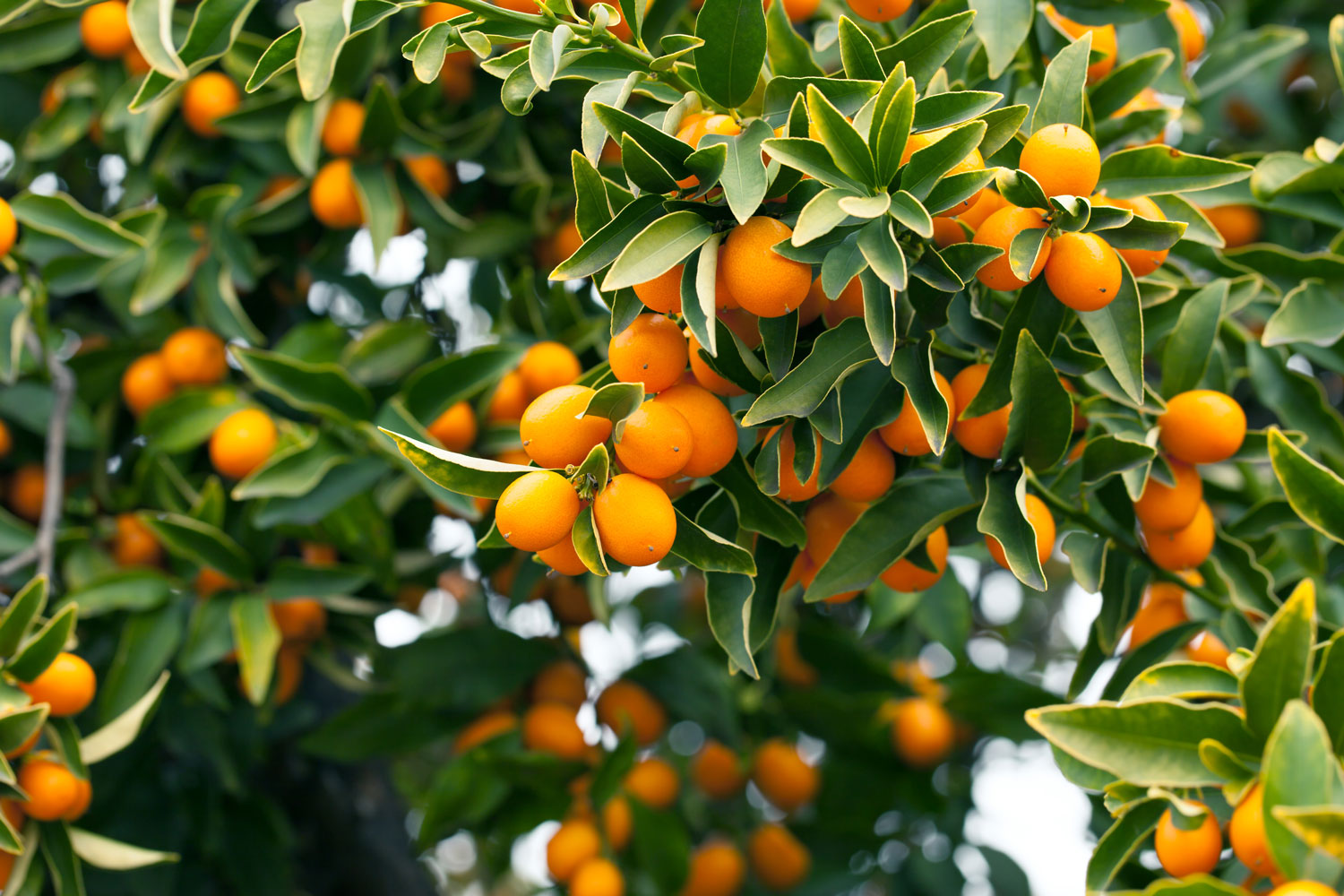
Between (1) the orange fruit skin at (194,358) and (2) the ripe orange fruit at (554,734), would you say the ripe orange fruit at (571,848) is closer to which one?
(2) the ripe orange fruit at (554,734)

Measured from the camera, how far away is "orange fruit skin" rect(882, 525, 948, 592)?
0.96 m

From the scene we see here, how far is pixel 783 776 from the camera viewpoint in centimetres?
206

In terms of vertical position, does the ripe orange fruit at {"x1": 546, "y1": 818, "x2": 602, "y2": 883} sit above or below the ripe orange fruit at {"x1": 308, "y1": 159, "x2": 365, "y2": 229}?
below

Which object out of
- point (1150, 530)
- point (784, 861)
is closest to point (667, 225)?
point (1150, 530)

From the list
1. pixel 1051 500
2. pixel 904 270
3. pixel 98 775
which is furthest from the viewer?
pixel 98 775

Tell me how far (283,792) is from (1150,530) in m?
1.68

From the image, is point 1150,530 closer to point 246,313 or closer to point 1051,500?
point 1051,500

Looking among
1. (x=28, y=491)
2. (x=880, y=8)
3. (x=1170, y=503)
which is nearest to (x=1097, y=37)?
(x=880, y=8)

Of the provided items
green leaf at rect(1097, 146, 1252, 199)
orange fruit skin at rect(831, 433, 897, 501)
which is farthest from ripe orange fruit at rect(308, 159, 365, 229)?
green leaf at rect(1097, 146, 1252, 199)

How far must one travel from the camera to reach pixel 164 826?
168cm

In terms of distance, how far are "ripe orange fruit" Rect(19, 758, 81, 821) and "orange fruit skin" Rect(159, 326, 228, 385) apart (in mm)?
649

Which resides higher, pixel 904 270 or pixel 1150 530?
pixel 904 270

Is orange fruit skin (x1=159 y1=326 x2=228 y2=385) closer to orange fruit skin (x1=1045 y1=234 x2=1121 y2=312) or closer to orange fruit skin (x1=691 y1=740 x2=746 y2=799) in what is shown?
orange fruit skin (x1=691 y1=740 x2=746 y2=799)

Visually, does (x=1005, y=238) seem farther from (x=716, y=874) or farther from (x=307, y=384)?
(x=716, y=874)
